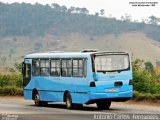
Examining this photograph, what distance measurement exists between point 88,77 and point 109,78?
80 centimetres

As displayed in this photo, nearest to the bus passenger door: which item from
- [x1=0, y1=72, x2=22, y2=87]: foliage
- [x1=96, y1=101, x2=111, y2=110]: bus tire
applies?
[x1=96, y1=101, x2=111, y2=110]: bus tire

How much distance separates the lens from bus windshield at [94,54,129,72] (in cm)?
2636

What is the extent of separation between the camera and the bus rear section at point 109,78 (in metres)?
26.1

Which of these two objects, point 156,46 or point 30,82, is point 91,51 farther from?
point 156,46

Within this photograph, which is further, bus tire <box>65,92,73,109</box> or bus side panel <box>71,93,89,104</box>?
bus tire <box>65,92,73,109</box>

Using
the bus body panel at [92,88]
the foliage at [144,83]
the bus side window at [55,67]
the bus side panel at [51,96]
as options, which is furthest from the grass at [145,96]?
the bus side window at [55,67]

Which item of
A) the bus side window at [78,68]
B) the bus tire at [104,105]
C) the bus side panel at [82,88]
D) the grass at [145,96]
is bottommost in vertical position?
the bus tire at [104,105]

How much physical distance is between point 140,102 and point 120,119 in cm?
1100

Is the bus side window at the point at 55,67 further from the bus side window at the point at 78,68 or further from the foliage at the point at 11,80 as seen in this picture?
the foliage at the point at 11,80

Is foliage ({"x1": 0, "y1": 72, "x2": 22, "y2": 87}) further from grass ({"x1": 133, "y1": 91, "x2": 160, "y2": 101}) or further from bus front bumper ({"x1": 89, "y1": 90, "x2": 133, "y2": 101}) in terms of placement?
bus front bumper ({"x1": 89, "y1": 90, "x2": 133, "y2": 101})

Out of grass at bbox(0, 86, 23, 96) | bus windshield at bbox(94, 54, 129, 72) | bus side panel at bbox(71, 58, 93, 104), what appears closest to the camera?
bus side panel at bbox(71, 58, 93, 104)

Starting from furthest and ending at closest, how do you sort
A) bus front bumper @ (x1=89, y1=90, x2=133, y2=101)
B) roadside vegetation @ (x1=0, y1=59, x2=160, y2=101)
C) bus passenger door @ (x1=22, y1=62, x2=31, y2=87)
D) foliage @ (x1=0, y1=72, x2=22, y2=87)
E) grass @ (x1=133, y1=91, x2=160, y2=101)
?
foliage @ (x1=0, y1=72, x2=22, y2=87)
bus passenger door @ (x1=22, y1=62, x2=31, y2=87)
roadside vegetation @ (x1=0, y1=59, x2=160, y2=101)
grass @ (x1=133, y1=91, x2=160, y2=101)
bus front bumper @ (x1=89, y1=90, x2=133, y2=101)

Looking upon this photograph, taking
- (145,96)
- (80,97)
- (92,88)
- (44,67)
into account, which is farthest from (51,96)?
(145,96)

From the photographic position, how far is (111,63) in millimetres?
26578
